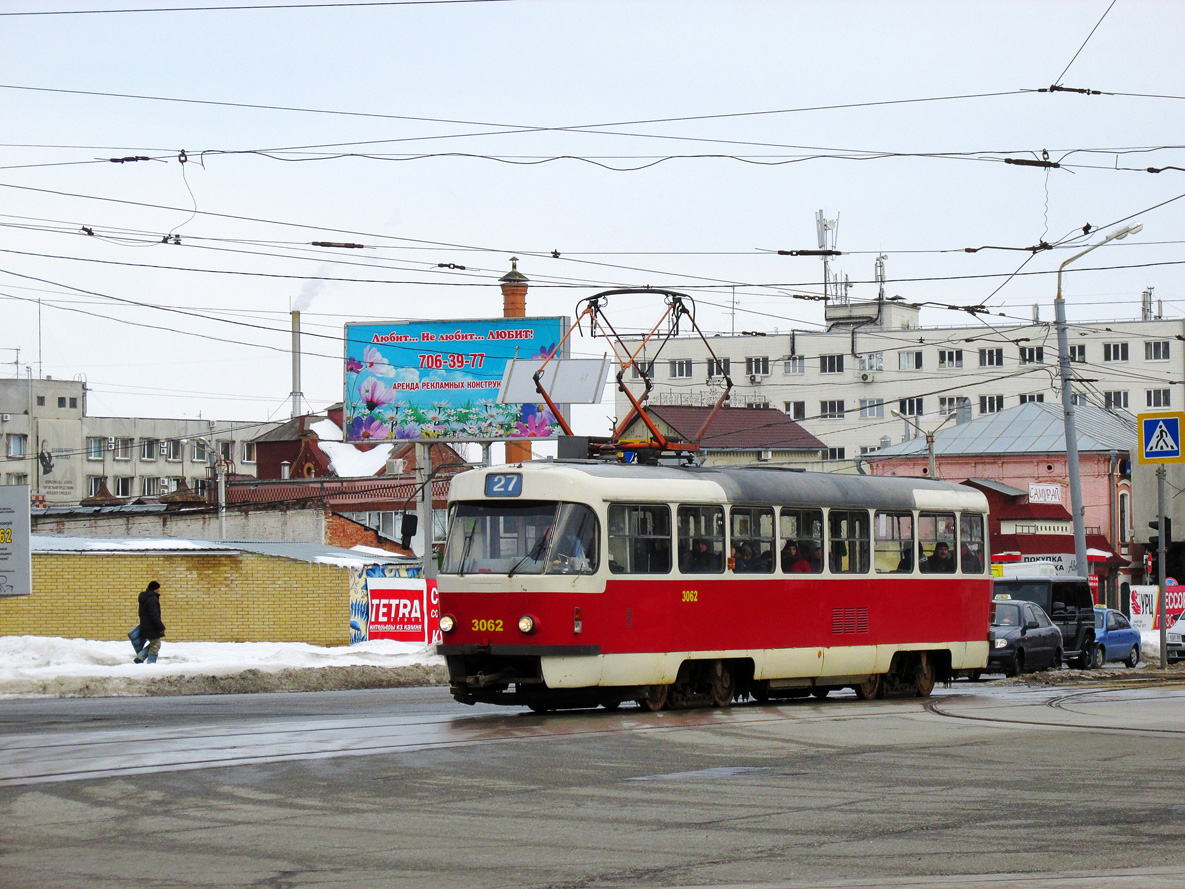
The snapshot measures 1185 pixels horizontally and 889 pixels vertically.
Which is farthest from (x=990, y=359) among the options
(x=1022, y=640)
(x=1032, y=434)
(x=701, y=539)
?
(x=701, y=539)

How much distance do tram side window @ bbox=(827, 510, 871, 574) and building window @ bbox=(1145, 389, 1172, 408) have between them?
81193mm

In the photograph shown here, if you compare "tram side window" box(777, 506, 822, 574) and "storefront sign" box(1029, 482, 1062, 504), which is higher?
"storefront sign" box(1029, 482, 1062, 504)

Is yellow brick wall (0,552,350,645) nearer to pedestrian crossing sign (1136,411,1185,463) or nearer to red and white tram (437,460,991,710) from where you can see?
red and white tram (437,460,991,710)

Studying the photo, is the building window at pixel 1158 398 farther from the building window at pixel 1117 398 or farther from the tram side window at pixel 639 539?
the tram side window at pixel 639 539

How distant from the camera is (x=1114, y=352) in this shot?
9944cm

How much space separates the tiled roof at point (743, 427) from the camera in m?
92.4

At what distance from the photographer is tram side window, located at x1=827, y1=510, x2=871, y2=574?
1983 cm

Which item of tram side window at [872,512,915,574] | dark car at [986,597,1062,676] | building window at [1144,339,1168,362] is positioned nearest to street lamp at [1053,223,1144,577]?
dark car at [986,597,1062,676]

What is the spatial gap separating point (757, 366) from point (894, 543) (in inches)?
3377

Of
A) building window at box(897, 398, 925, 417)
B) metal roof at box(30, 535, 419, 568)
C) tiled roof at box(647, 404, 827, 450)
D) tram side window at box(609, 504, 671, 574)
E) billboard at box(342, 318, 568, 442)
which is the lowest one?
metal roof at box(30, 535, 419, 568)

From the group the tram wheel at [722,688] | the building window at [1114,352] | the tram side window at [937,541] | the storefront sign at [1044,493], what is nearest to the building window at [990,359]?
the building window at [1114,352]

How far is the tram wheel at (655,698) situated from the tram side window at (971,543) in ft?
20.8

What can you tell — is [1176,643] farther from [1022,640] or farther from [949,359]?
[949,359]

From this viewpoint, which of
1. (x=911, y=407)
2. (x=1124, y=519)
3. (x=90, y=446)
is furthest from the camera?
(x=90, y=446)
